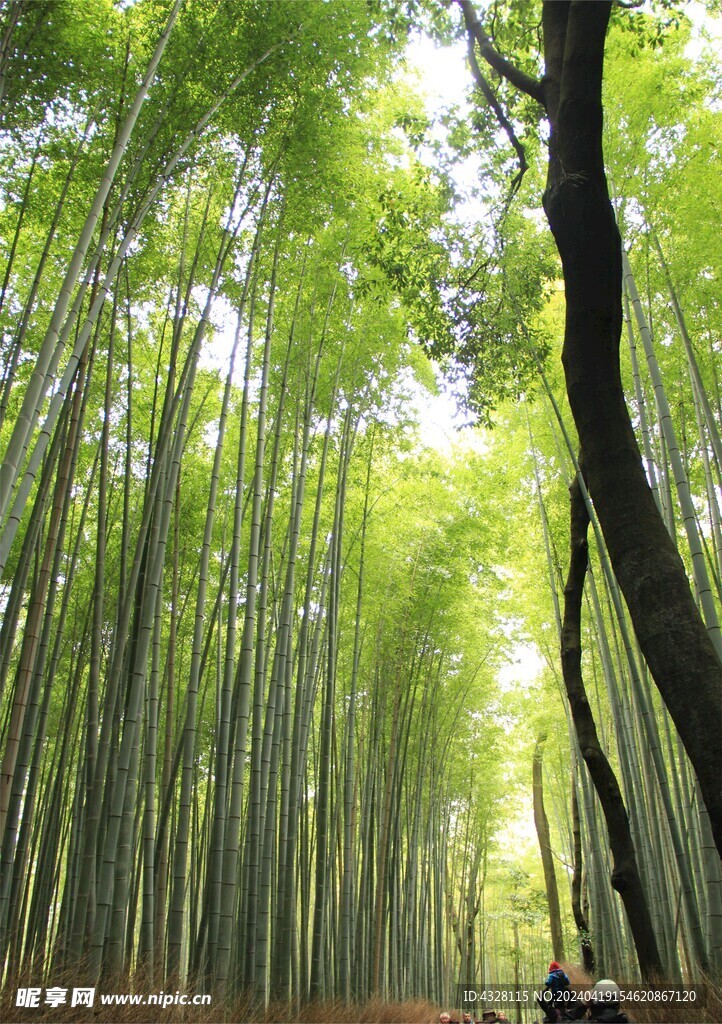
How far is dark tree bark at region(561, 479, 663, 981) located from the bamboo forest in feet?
0.05

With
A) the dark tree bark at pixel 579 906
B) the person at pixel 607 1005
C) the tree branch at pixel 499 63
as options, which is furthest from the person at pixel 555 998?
Answer: the tree branch at pixel 499 63

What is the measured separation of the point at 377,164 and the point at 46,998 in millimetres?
5440

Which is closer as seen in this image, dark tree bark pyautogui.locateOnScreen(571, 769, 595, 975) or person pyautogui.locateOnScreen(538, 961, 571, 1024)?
person pyautogui.locateOnScreen(538, 961, 571, 1024)

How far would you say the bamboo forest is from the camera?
8.45ft

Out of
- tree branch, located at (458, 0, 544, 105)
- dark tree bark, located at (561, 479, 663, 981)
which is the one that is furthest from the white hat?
tree branch, located at (458, 0, 544, 105)

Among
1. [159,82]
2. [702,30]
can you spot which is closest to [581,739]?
[159,82]

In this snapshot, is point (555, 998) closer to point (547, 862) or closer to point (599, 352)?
point (599, 352)

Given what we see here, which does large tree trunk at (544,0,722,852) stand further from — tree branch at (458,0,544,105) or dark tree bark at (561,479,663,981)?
dark tree bark at (561,479,663,981)

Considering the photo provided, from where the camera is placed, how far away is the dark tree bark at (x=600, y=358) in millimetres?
1844

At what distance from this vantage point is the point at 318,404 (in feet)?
19.9

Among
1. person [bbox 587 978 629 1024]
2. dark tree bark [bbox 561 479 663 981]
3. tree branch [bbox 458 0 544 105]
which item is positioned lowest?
person [bbox 587 978 629 1024]

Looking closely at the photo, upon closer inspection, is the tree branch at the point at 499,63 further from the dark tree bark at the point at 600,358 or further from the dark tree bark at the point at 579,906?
the dark tree bark at the point at 579,906

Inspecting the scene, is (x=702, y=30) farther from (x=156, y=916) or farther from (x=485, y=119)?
(x=156, y=916)

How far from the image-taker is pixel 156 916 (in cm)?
433
